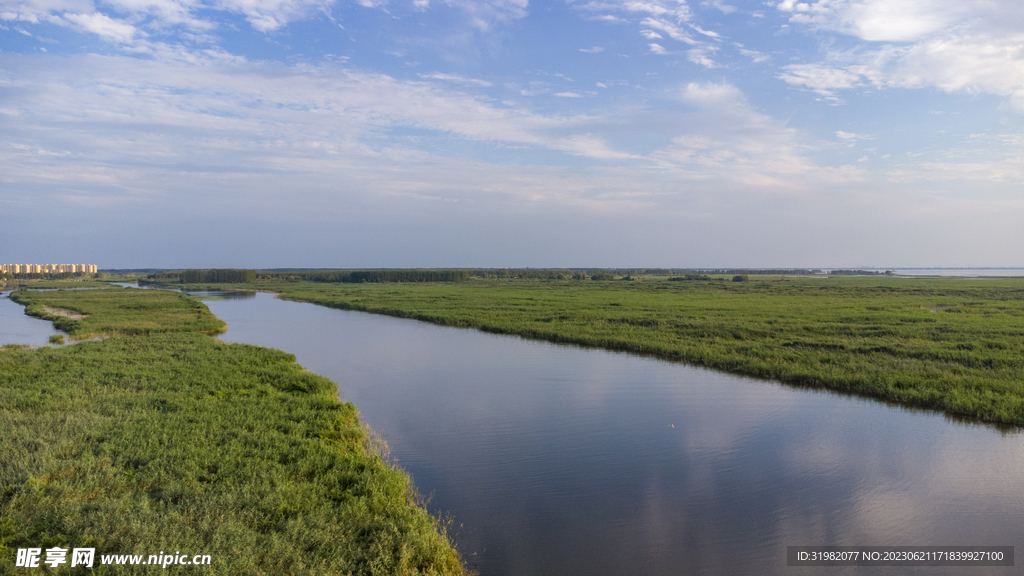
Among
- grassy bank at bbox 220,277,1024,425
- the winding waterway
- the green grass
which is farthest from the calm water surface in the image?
the green grass

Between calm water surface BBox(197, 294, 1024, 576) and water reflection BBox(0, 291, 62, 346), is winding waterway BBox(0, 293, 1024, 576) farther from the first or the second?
water reflection BBox(0, 291, 62, 346)

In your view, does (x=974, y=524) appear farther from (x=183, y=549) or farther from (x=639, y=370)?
(x=639, y=370)

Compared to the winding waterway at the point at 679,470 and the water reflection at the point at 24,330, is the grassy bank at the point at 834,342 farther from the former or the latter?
the water reflection at the point at 24,330

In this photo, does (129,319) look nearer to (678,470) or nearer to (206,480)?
(206,480)

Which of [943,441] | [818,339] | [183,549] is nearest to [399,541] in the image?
[183,549]

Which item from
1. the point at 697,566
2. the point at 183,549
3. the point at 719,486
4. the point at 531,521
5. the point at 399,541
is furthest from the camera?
the point at 719,486
